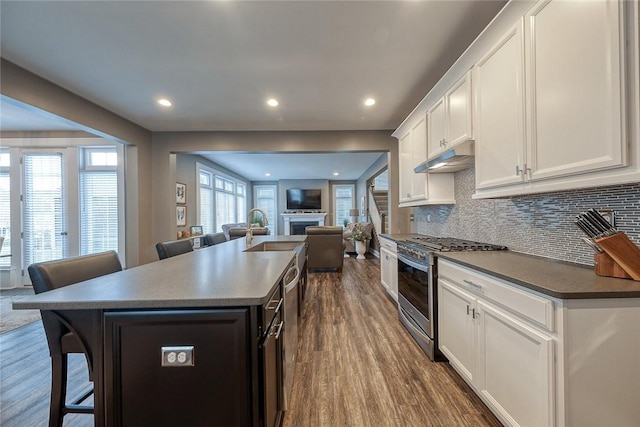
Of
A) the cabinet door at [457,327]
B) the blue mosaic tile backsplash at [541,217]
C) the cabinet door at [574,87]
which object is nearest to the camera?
the cabinet door at [574,87]

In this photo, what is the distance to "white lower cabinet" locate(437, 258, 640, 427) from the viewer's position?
1098 millimetres

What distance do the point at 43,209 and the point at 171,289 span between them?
17.2ft

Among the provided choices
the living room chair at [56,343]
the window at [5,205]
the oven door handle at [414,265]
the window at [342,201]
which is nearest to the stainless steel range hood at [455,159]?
the oven door handle at [414,265]

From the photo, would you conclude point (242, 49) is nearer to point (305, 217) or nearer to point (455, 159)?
point (455, 159)

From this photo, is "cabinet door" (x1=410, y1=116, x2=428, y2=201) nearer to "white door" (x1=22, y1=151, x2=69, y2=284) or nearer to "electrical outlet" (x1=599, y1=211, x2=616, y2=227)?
"electrical outlet" (x1=599, y1=211, x2=616, y2=227)

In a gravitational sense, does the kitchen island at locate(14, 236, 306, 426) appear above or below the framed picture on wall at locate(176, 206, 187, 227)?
below

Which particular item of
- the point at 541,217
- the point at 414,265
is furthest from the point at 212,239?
the point at 541,217

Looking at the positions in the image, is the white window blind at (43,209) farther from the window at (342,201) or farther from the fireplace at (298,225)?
the window at (342,201)

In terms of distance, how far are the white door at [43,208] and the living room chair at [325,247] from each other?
168 inches

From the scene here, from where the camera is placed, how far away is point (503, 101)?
1.77 meters

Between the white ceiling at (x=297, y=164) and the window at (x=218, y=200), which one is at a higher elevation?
the white ceiling at (x=297, y=164)

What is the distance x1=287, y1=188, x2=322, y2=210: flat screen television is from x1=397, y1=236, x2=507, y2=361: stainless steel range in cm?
804

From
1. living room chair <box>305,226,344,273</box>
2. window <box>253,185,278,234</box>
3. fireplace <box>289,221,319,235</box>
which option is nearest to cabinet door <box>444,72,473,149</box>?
living room chair <box>305,226,344,273</box>

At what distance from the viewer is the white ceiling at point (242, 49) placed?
1.97m
